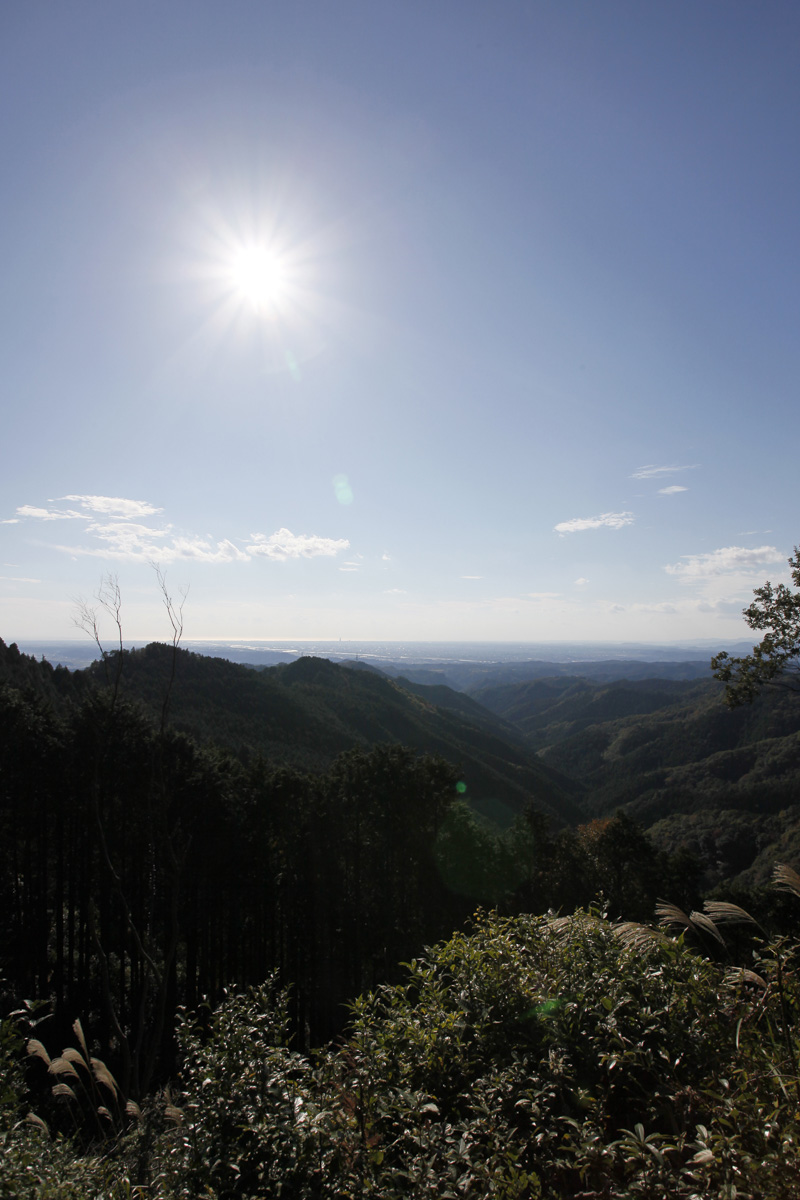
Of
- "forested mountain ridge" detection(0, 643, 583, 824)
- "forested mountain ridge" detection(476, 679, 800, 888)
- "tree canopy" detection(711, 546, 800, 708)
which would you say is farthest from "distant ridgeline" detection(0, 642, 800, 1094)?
"forested mountain ridge" detection(476, 679, 800, 888)

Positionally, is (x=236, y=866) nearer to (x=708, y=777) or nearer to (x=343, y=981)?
(x=343, y=981)

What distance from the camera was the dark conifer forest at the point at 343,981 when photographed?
2.62 metres

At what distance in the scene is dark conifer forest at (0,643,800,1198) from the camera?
2.62 metres

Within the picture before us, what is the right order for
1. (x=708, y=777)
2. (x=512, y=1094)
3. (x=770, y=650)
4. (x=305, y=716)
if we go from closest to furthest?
(x=512, y=1094), (x=770, y=650), (x=305, y=716), (x=708, y=777)

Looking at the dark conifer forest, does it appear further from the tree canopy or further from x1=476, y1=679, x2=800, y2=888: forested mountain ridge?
x1=476, y1=679, x2=800, y2=888: forested mountain ridge

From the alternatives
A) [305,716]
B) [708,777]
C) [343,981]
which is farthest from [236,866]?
[708,777]

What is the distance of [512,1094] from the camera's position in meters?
3.00

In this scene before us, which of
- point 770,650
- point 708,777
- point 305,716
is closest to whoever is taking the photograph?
point 770,650

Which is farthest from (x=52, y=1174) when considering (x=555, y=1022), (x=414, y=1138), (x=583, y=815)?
(x=583, y=815)

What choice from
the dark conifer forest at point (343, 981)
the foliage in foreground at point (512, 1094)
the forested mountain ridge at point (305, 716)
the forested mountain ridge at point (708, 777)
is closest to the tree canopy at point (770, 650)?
the dark conifer forest at point (343, 981)

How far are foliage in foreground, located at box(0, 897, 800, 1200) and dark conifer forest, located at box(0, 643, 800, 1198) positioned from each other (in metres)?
0.02

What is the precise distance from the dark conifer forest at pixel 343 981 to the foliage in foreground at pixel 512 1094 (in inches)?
0.8

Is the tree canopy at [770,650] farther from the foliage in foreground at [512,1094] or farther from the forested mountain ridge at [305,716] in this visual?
the forested mountain ridge at [305,716]

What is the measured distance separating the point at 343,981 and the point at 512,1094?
22349 mm
